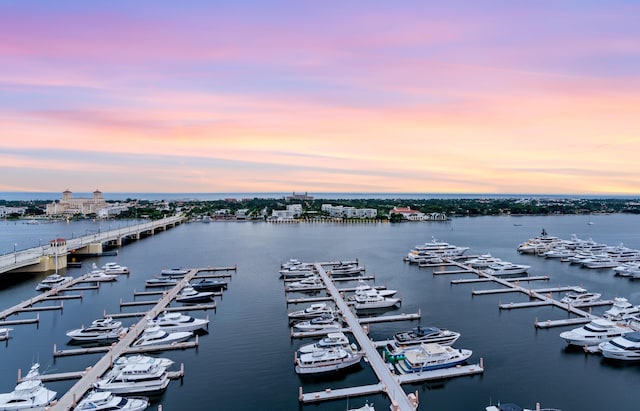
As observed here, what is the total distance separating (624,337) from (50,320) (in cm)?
3014

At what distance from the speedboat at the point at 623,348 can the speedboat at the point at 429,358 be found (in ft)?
20.4

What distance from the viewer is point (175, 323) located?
22156 millimetres

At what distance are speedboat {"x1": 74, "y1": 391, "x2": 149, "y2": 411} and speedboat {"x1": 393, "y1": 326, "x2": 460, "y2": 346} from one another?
10.9 metres

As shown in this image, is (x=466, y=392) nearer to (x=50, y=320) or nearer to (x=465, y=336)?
(x=465, y=336)

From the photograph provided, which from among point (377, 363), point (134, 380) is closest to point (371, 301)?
point (377, 363)

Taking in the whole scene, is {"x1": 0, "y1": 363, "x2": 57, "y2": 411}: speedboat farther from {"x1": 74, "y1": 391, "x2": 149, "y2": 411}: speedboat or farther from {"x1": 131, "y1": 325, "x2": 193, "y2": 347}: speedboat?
{"x1": 131, "y1": 325, "x2": 193, "y2": 347}: speedboat

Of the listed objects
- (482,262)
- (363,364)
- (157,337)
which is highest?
(482,262)

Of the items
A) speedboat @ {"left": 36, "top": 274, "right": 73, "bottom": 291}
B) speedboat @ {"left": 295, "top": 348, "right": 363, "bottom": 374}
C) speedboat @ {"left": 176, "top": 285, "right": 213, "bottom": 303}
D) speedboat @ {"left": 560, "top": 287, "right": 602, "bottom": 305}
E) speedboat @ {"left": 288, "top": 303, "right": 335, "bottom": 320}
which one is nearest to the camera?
speedboat @ {"left": 295, "top": 348, "right": 363, "bottom": 374}

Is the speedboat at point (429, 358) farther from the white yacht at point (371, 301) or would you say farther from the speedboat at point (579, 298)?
the speedboat at point (579, 298)

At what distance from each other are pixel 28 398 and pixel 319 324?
12.4m

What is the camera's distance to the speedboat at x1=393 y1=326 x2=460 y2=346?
19297 mm

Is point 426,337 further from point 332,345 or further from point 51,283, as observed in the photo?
point 51,283

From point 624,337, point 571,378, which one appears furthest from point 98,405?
point 624,337

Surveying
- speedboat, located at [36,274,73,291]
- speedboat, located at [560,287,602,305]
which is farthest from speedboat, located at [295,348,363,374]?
speedboat, located at [36,274,73,291]
